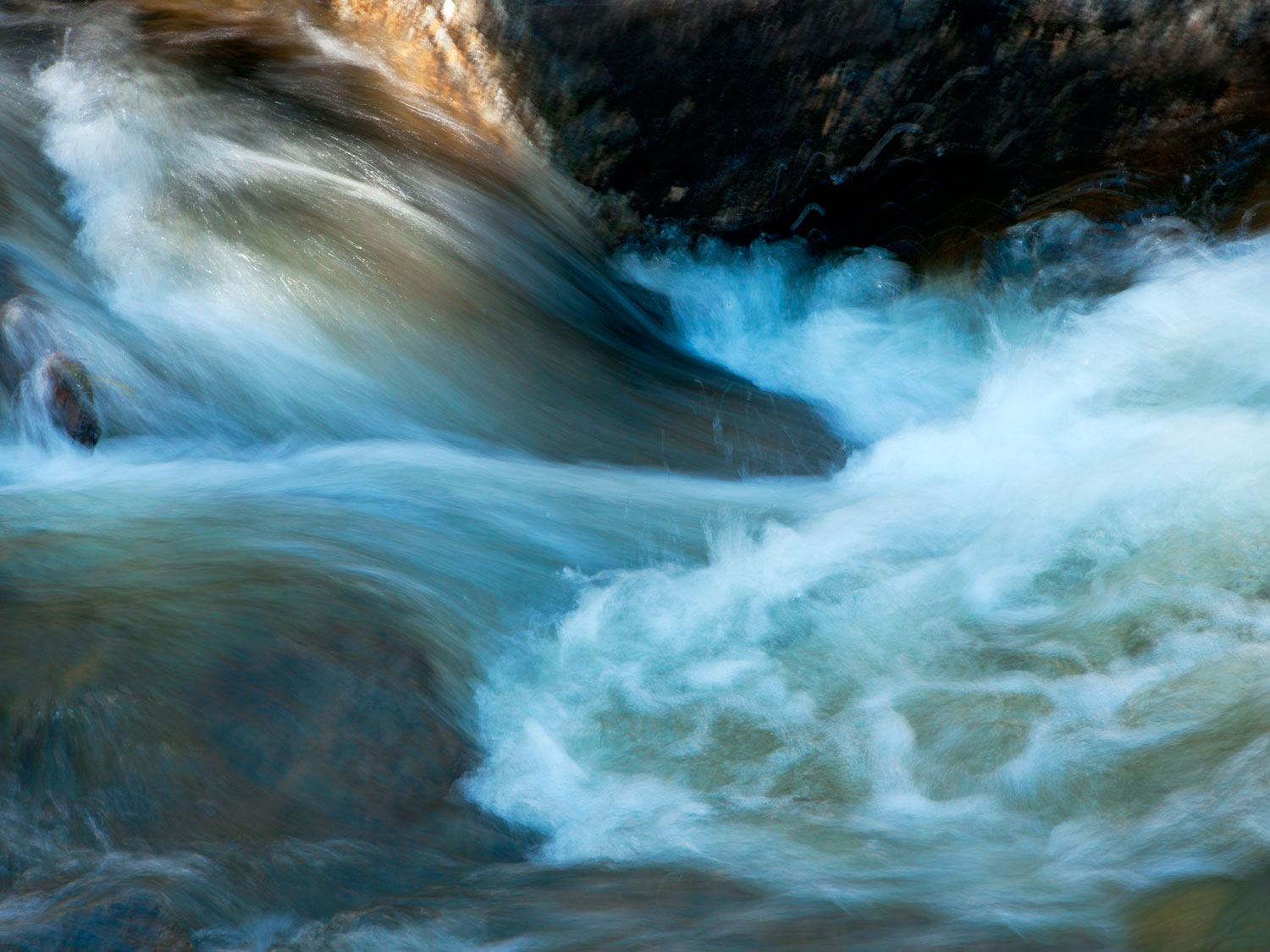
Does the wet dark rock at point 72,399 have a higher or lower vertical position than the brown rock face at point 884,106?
lower

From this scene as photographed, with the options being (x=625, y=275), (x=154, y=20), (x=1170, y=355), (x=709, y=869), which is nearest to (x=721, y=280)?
(x=625, y=275)

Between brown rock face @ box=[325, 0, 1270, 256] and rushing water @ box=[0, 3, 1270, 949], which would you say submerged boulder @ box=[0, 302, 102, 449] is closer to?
rushing water @ box=[0, 3, 1270, 949]

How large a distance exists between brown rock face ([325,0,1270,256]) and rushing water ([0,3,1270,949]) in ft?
0.65

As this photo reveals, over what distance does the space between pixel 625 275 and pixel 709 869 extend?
3.07m

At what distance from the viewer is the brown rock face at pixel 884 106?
14.7ft

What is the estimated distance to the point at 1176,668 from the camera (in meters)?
2.84

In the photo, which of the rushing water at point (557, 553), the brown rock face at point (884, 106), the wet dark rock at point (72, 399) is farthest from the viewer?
the brown rock face at point (884, 106)

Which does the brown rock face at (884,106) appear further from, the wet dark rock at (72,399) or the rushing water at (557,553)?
the wet dark rock at (72,399)

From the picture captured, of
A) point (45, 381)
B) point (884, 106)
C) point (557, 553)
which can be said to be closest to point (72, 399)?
point (45, 381)

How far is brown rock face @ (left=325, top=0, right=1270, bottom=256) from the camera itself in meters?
4.47

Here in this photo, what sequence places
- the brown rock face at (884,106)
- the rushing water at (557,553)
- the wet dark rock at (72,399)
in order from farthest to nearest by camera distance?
the brown rock face at (884,106) → the wet dark rock at (72,399) → the rushing water at (557,553)

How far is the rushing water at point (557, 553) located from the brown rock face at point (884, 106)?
0.20 m

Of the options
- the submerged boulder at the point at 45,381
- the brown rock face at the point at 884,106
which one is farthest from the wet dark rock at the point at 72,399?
the brown rock face at the point at 884,106

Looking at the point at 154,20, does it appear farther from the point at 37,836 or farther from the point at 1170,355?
the point at 1170,355
